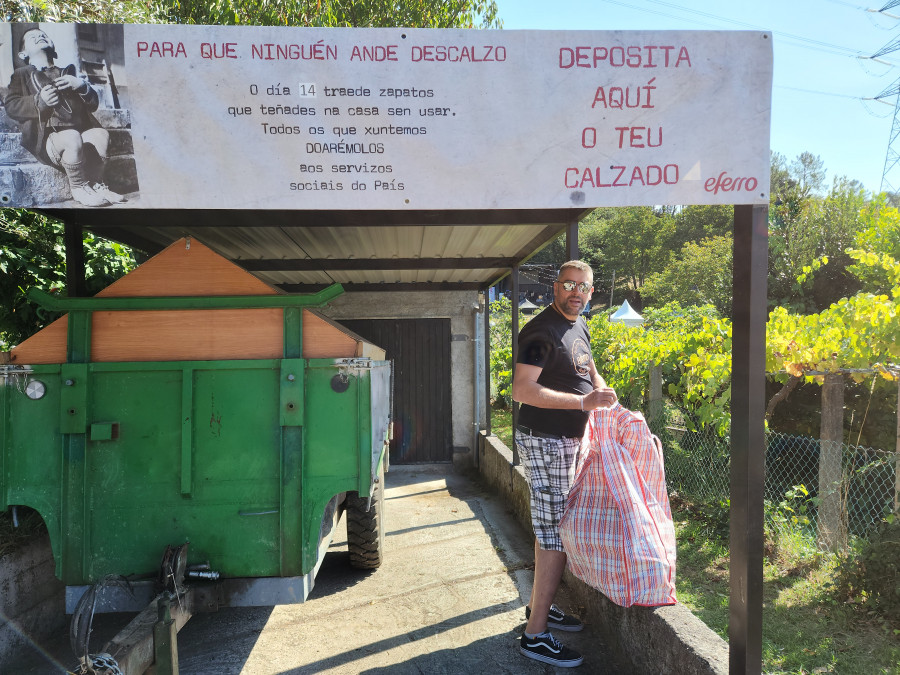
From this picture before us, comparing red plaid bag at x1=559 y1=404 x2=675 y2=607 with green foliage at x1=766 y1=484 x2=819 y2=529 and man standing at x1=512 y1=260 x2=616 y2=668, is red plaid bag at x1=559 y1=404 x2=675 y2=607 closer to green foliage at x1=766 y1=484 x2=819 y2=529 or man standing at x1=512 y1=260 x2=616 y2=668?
man standing at x1=512 y1=260 x2=616 y2=668

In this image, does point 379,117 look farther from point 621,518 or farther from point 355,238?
point 355,238

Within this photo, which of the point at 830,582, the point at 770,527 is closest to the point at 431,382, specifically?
the point at 770,527

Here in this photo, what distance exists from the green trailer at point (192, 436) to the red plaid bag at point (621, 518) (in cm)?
101

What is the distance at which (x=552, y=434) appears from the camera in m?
2.99

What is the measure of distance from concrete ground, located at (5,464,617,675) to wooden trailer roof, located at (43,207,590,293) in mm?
2480

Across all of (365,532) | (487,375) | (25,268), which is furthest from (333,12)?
(365,532)

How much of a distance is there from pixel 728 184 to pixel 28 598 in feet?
13.7

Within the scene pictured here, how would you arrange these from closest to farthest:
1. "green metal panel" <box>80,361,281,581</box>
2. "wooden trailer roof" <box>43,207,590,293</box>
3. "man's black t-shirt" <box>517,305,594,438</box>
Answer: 1. "green metal panel" <box>80,361,281,581</box>
2. "man's black t-shirt" <box>517,305,594,438</box>
3. "wooden trailer roof" <box>43,207,590,293</box>

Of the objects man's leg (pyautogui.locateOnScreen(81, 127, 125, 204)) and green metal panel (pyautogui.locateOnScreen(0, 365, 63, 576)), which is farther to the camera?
green metal panel (pyautogui.locateOnScreen(0, 365, 63, 576))

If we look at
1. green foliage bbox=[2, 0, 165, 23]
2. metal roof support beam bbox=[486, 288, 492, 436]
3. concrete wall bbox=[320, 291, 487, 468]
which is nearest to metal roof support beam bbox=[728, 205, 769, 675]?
green foliage bbox=[2, 0, 165, 23]

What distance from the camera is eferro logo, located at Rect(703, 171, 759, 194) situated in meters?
2.26

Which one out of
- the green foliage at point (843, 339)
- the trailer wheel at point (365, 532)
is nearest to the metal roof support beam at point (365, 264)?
the trailer wheel at point (365, 532)

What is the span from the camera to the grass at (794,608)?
2707 millimetres

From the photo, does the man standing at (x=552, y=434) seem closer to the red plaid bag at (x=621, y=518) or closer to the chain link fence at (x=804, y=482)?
the red plaid bag at (x=621, y=518)
